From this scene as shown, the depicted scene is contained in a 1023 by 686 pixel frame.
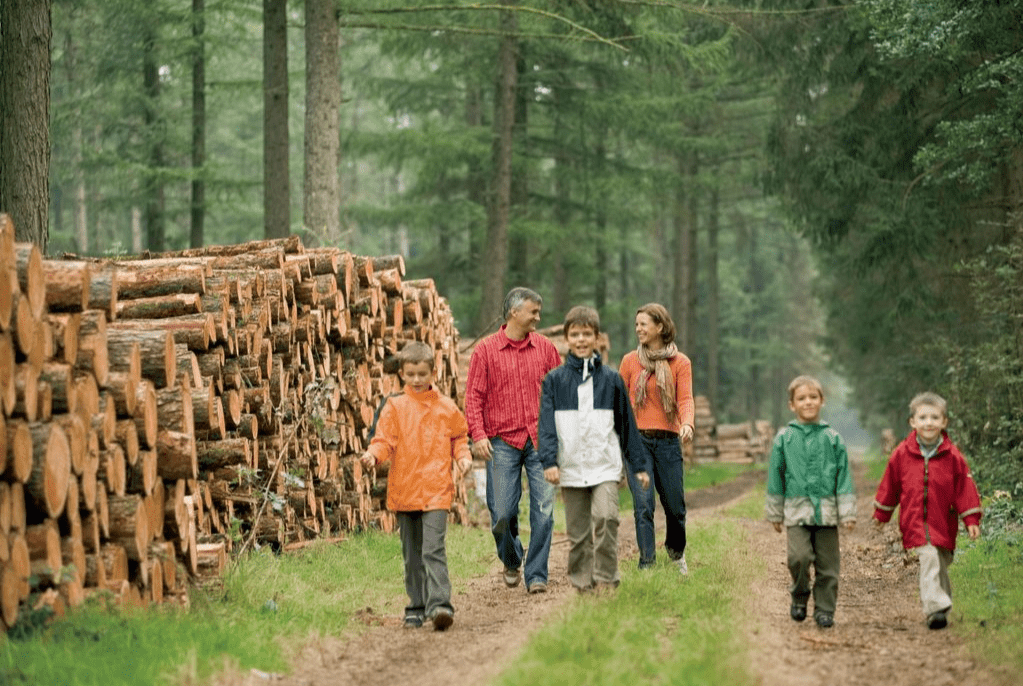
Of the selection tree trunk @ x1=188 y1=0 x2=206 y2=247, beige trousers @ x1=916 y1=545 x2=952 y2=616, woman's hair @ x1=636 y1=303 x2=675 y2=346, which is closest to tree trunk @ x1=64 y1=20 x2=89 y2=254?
tree trunk @ x1=188 y1=0 x2=206 y2=247

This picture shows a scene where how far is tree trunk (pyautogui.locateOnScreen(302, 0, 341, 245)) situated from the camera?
16.2m

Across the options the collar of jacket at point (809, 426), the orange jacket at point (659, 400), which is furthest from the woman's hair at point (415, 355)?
the collar of jacket at point (809, 426)

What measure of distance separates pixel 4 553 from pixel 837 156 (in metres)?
17.0

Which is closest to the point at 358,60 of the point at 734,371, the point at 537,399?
the point at 734,371

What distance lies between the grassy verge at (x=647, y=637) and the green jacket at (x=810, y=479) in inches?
29.4

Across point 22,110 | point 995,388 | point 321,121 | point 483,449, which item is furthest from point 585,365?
point 321,121

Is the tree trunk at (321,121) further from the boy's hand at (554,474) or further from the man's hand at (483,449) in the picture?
the boy's hand at (554,474)

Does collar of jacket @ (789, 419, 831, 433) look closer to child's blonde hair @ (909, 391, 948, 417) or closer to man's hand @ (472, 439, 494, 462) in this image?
child's blonde hair @ (909, 391, 948, 417)

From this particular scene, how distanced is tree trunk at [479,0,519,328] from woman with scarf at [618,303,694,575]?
11687 millimetres

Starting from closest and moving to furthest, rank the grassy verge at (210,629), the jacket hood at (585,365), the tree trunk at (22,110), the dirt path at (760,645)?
the grassy verge at (210,629)
the dirt path at (760,645)
the jacket hood at (585,365)
the tree trunk at (22,110)

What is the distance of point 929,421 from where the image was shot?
7.17 meters

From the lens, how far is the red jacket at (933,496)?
23.6 feet

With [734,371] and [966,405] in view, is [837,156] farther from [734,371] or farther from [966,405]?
[734,371]

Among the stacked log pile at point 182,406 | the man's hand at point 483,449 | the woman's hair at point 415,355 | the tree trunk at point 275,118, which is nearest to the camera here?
the stacked log pile at point 182,406
